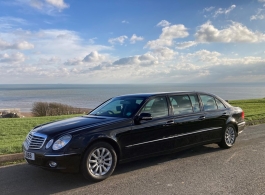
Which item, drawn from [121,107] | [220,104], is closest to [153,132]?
[121,107]

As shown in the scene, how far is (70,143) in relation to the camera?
4.86 m

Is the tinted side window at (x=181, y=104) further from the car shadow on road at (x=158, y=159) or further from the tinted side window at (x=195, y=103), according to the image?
the car shadow on road at (x=158, y=159)

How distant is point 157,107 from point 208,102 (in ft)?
6.03

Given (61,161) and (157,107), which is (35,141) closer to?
(61,161)

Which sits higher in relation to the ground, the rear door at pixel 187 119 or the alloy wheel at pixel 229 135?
the rear door at pixel 187 119

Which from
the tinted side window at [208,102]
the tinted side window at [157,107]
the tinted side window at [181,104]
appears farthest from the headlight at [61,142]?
the tinted side window at [208,102]

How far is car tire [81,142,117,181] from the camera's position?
16.4 feet

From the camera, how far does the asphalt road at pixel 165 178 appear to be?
15.1 ft

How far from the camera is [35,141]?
17.0 feet

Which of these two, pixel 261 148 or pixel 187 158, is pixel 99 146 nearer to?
pixel 187 158

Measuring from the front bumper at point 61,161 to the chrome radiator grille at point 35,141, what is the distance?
0.57 ft

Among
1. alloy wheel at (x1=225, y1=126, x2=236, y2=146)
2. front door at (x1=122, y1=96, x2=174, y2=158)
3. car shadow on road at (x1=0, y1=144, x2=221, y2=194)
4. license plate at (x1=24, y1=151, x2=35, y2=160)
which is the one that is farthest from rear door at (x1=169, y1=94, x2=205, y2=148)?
license plate at (x1=24, y1=151, x2=35, y2=160)

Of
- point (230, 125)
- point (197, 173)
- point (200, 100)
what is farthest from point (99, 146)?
point (230, 125)

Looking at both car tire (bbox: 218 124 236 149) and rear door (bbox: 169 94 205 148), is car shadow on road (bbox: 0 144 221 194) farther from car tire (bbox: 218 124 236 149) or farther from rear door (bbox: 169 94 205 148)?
car tire (bbox: 218 124 236 149)
